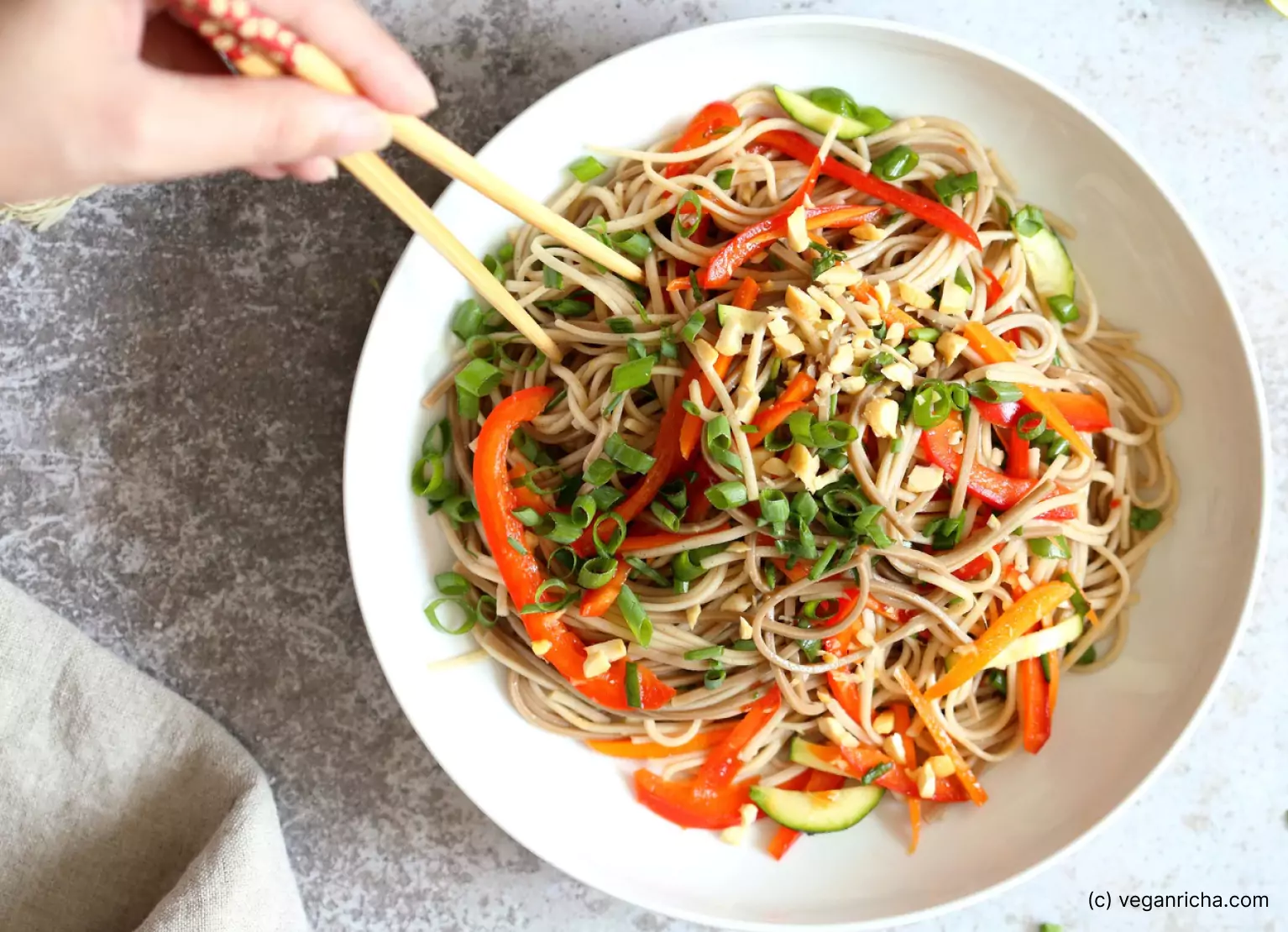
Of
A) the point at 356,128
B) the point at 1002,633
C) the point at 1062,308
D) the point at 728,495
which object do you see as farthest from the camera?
the point at 1062,308

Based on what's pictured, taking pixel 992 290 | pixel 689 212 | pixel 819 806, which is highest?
pixel 992 290

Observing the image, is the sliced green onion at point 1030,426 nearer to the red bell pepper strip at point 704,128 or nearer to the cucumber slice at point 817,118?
the cucumber slice at point 817,118

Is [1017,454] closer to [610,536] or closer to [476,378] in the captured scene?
[610,536]

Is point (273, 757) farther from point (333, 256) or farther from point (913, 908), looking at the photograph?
point (913, 908)

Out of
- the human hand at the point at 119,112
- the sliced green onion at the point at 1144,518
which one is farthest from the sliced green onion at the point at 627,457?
the sliced green onion at the point at 1144,518

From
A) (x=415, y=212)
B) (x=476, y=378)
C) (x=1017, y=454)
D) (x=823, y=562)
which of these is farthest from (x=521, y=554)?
(x=1017, y=454)

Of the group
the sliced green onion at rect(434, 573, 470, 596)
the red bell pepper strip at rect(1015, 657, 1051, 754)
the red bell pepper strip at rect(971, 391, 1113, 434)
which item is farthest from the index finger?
the red bell pepper strip at rect(1015, 657, 1051, 754)
